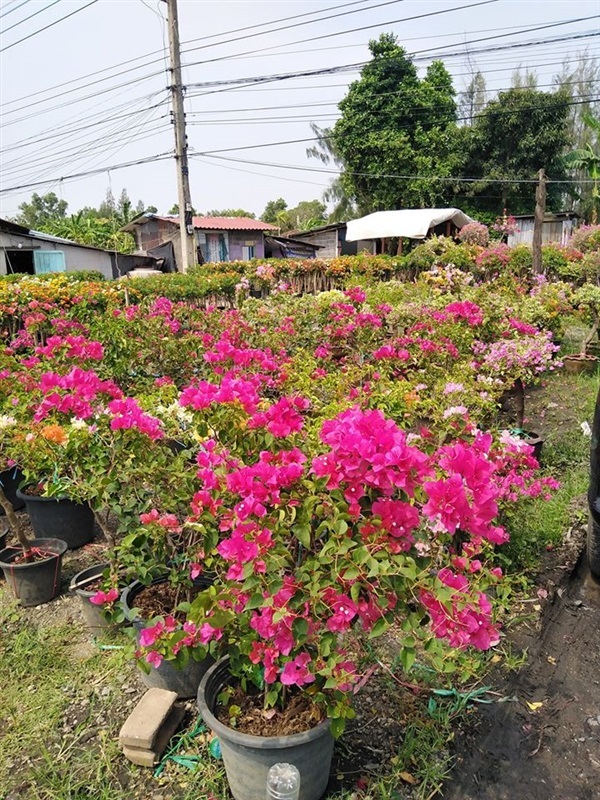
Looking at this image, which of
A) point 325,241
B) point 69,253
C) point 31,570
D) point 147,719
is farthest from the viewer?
point 325,241

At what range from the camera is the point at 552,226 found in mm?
27516

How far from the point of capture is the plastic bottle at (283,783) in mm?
1596

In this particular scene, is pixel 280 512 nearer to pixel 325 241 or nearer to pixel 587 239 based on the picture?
pixel 587 239

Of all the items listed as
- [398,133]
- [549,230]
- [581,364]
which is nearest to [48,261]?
[398,133]

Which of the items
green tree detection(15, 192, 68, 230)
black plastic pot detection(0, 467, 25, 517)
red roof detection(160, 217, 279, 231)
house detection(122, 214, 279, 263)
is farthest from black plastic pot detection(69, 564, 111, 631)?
green tree detection(15, 192, 68, 230)

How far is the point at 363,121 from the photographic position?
27.9 meters

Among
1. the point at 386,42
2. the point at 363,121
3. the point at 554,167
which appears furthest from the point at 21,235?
the point at 554,167

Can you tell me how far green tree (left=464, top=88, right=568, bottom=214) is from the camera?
26391 millimetres

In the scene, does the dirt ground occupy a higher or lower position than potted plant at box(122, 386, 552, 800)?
lower

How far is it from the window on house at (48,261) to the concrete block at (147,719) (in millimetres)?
21049

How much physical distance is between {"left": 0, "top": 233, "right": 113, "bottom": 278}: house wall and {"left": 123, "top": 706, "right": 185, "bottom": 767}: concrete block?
1978cm

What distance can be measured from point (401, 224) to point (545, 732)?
19.8 m

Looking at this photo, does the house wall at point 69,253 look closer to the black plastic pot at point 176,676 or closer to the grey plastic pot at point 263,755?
the black plastic pot at point 176,676

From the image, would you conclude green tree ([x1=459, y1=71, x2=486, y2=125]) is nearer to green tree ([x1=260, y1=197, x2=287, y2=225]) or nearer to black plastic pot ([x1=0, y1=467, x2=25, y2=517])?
green tree ([x1=260, y1=197, x2=287, y2=225])
